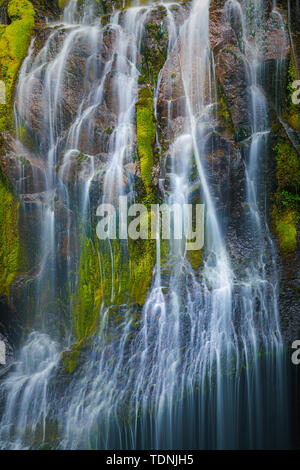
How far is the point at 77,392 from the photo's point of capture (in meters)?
6.52

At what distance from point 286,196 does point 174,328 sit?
3.99 m

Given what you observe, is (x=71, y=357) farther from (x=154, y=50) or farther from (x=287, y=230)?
(x=154, y=50)

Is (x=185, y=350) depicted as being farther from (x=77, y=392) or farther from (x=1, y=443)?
(x=1, y=443)

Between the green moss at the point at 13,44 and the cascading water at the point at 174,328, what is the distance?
0.54 meters

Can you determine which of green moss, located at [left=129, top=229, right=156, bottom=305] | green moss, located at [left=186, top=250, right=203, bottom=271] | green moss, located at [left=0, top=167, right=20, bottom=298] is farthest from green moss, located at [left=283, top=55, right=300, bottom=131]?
green moss, located at [left=0, top=167, right=20, bottom=298]

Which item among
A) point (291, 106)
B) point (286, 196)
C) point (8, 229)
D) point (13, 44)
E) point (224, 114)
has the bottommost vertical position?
point (8, 229)

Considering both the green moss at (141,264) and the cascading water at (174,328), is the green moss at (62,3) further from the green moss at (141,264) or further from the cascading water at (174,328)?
the green moss at (141,264)

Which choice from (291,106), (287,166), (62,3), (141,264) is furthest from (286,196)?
(62,3)

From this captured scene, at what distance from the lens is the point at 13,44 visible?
8.39 m

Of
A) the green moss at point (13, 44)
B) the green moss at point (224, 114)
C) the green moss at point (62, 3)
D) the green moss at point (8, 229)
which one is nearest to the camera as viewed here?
the green moss at point (224, 114)

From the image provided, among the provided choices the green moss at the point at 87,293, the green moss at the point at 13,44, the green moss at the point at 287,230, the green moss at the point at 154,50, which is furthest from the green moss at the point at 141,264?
the green moss at the point at 13,44

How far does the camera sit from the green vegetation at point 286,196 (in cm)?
689
